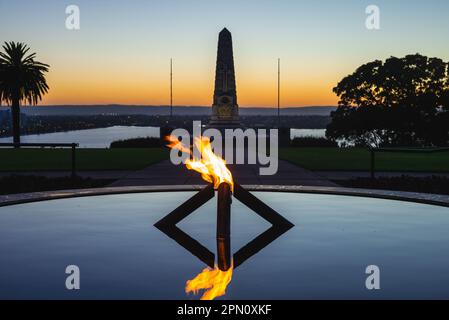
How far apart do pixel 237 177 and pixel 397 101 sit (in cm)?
4595

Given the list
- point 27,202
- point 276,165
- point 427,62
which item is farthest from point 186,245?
point 427,62

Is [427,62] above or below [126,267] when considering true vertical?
above

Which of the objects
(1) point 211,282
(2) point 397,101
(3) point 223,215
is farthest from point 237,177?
(2) point 397,101

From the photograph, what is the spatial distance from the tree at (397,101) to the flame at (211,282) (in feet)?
183

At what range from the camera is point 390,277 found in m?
6.73

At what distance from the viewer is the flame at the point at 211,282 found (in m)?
6.09

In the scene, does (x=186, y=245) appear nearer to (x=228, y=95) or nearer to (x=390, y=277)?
(x=390, y=277)

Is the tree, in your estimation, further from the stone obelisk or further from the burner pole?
the burner pole

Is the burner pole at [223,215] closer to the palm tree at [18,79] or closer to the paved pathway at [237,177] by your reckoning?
the paved pathway at [237,177]

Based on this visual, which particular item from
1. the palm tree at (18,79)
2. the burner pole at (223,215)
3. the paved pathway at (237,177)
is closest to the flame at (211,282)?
the burner pole at (223,215)

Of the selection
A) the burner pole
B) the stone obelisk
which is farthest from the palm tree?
the burner pole

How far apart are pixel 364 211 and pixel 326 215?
97 cm

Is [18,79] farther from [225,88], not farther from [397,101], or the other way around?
[397,101]
